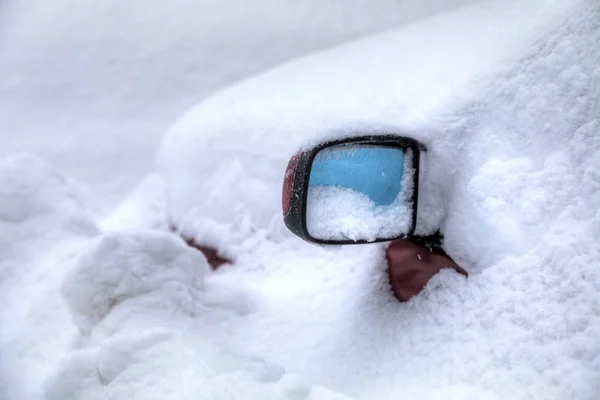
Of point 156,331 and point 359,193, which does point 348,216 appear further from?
point 156,331

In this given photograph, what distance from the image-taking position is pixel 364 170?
1.33 meters

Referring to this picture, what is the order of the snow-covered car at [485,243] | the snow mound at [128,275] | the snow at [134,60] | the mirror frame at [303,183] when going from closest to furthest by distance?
the snow-covered car at [485,243] < the mirror frame at [303,183] < the snow mound at [128,275] < the snow at [134,60]

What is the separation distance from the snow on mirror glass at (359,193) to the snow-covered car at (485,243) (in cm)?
6

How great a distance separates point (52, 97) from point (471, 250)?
6437 mm

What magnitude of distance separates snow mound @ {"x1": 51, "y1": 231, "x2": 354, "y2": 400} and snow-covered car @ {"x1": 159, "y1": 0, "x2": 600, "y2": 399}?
18 cm

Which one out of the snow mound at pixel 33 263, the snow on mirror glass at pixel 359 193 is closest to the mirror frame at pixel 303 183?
the snow on mirror glass at pixel 359 193

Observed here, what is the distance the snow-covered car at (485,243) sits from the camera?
1.07 m

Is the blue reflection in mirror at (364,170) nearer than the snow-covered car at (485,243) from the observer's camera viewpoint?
No

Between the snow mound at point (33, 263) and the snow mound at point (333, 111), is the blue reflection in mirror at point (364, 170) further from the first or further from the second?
the snow mound at point (33, 263)

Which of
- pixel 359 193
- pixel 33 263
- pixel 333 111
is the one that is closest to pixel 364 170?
pixel 359 193

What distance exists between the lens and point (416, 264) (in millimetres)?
1461

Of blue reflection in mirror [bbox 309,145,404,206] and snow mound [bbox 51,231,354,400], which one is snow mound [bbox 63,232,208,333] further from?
blue reflection in mirror [bbox 309,145,404,206]

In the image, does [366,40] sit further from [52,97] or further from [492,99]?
[52,97]

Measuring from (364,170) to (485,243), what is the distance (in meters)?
0.36
